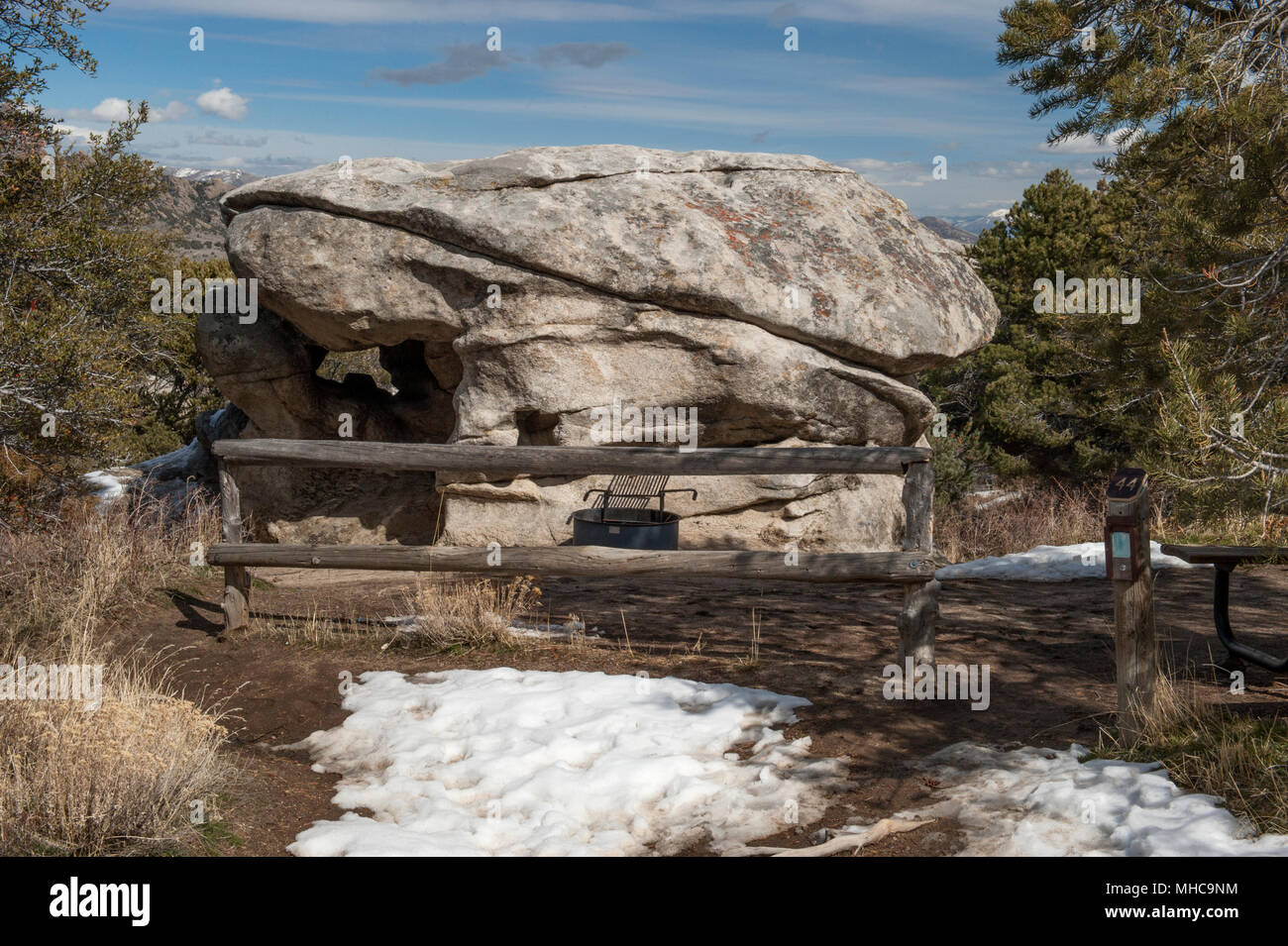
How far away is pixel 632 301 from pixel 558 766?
5.57 metres

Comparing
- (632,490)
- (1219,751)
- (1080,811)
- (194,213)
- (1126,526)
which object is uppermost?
(194,213)

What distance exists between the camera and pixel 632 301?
984 centimetres

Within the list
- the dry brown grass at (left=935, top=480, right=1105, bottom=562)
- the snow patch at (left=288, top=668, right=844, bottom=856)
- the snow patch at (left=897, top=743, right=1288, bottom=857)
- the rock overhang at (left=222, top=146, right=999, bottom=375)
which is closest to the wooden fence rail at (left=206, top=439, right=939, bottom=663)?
the snow patch at (left=288, top=668, right=844, bottom=856)

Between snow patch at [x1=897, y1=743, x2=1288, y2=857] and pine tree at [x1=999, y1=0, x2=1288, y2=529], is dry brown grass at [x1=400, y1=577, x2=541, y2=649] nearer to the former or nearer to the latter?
snow patch at [x1=897, y1=743, x2=1288, y2=857]

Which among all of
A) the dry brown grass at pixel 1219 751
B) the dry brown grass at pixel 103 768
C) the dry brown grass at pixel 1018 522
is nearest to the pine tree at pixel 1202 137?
the dry brown grass at pixel 1219 751

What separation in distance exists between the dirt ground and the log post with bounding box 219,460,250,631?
143mm

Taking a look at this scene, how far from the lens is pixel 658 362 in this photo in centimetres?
994

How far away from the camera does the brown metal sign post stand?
4.85 m

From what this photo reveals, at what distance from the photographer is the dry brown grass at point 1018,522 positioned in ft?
39.2

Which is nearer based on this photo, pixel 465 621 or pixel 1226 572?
pixel 1226 572

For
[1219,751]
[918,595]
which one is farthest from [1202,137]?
[1219,751]

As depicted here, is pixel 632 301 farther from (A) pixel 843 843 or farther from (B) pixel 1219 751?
(B) pixel 1219 751
